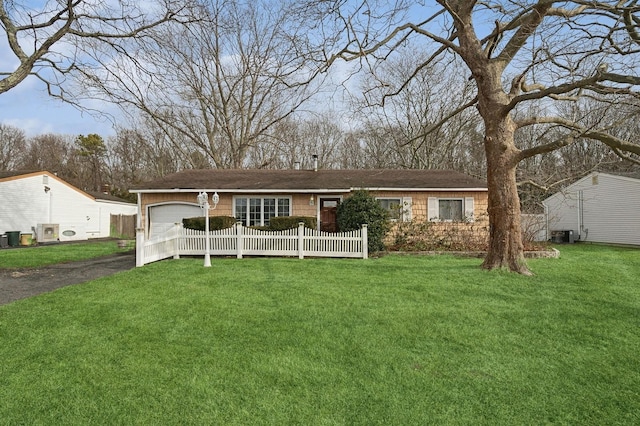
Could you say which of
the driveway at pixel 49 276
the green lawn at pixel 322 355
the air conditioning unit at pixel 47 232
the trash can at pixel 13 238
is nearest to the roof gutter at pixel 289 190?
the driveway at pixel 49 276

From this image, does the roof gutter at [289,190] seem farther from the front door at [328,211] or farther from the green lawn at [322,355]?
the green lawn at [322,355]

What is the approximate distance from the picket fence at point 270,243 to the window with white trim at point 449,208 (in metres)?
5.09

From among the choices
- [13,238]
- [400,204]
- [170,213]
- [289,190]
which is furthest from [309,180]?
[13,238]

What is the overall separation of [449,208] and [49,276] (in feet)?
46.3

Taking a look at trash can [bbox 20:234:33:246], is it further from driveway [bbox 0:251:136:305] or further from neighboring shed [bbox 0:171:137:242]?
driveway [bbox 0:251:136:305]

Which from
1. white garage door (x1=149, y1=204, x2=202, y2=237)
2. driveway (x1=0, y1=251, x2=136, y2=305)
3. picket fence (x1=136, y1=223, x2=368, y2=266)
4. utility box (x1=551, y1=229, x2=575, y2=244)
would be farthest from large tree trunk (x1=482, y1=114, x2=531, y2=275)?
utility box (x1=551, y1=229, x2=575, y2=244)

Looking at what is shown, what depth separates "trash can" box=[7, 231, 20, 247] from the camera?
69.8ft

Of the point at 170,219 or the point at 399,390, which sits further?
the point at 170,219

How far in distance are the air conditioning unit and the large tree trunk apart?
80.4 feet

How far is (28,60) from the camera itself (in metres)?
11.0

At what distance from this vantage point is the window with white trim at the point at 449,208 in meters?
16.6

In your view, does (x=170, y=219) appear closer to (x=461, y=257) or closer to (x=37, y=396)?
(x=461, y=257)

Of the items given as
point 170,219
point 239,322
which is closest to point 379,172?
point 170,219

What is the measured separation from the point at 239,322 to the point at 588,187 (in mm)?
24112
